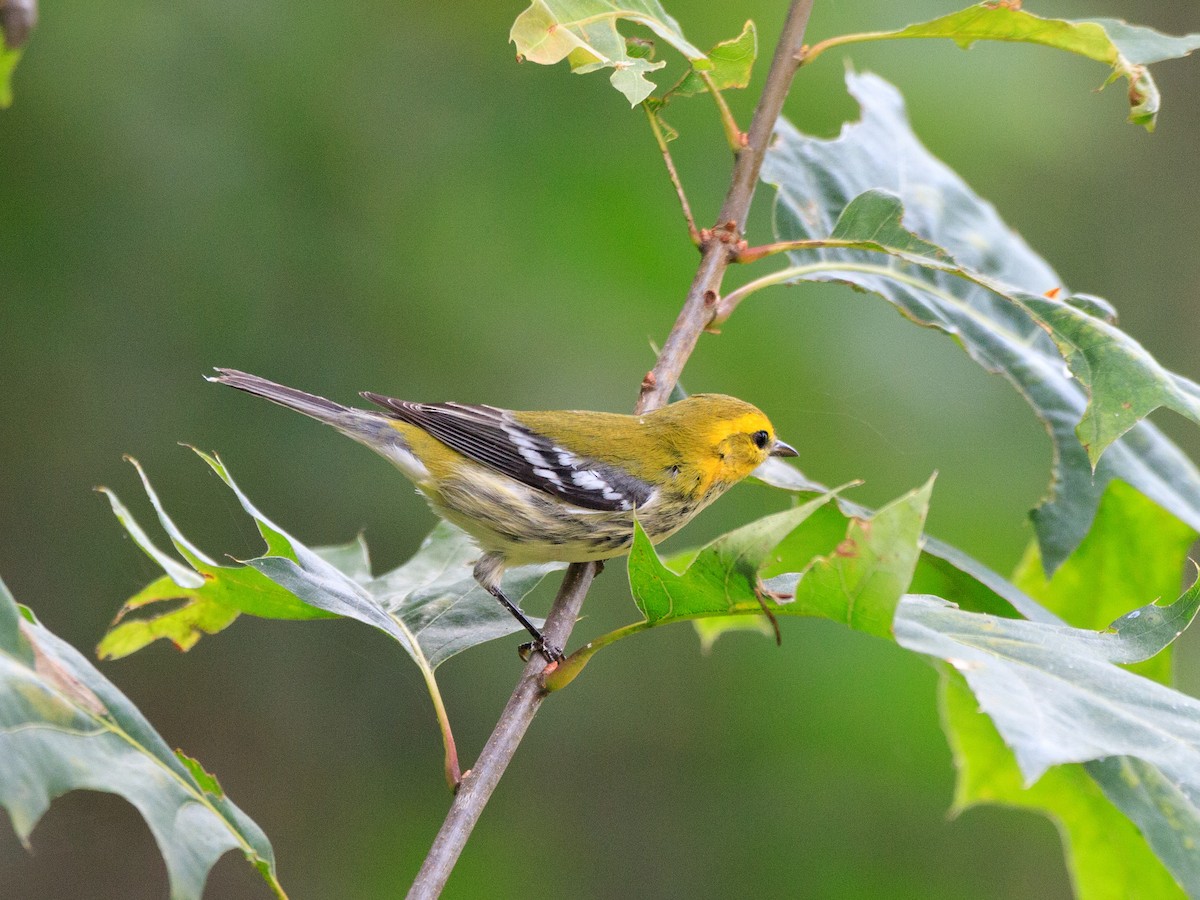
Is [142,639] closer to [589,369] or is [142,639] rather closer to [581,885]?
[589,369]

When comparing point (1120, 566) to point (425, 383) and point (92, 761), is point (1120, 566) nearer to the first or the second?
point (92, 761)

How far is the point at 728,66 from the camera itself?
2.31m

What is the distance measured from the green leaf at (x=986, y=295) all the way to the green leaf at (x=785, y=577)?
685mm

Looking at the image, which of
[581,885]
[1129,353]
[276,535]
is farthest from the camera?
[581,885]

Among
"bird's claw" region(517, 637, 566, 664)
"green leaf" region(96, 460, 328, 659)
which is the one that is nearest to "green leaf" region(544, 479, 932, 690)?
"bird's claw" region(517, 637, 566, 664)

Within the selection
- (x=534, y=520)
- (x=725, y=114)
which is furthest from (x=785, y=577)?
(x=534, y=520)

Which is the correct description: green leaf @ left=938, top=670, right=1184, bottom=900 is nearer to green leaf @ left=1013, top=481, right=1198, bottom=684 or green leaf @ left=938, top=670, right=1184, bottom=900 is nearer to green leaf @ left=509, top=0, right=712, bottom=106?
green leaf @ left=1013, top=481, right=1198, bottom=684

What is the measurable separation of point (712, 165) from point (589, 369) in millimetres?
1135

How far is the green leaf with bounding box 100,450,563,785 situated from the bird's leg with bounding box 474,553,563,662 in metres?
0.02

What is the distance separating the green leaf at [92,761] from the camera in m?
1.43

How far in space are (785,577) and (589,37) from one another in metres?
1.10

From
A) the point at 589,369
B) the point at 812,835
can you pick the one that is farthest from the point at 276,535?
the point at 812,835

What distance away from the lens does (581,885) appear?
5.85m

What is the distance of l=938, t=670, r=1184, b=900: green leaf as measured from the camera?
261cm
